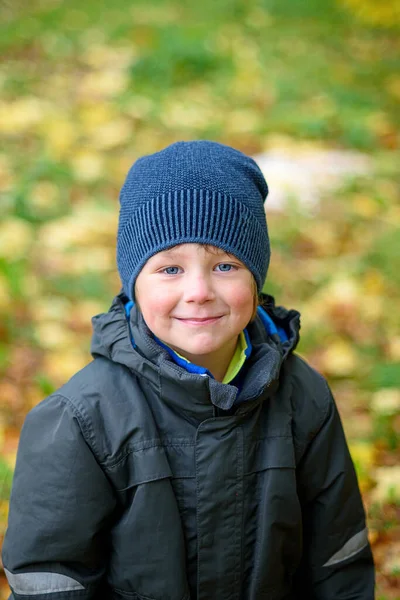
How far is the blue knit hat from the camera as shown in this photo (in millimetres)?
1842

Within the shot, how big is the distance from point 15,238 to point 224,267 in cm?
258

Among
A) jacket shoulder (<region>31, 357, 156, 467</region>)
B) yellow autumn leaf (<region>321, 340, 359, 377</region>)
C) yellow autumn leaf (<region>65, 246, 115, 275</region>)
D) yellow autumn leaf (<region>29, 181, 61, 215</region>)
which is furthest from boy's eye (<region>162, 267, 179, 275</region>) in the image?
yellow autumn leaf (<region>29, 181, 61, 215</region>)

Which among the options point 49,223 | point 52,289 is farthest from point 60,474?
point 49,223

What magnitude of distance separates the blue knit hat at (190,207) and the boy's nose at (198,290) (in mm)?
90

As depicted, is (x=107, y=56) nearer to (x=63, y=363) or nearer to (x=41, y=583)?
(x=63, y=363)

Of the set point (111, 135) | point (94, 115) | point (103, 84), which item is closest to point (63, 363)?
point (111, 135)

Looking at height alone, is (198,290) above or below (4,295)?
below

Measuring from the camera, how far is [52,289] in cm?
396

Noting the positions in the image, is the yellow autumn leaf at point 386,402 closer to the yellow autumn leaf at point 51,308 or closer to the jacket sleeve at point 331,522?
the jacket sleeve at point 331,522

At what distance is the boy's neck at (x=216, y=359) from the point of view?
202 centimetres

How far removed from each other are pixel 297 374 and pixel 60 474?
27.4 inches

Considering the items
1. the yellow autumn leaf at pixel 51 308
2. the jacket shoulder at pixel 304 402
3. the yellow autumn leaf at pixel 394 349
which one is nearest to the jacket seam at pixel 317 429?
the jacket shoulder at pixel 304 402

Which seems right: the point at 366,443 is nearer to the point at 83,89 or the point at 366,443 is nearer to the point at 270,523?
the point at 270,523

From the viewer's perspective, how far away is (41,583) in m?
1.86
